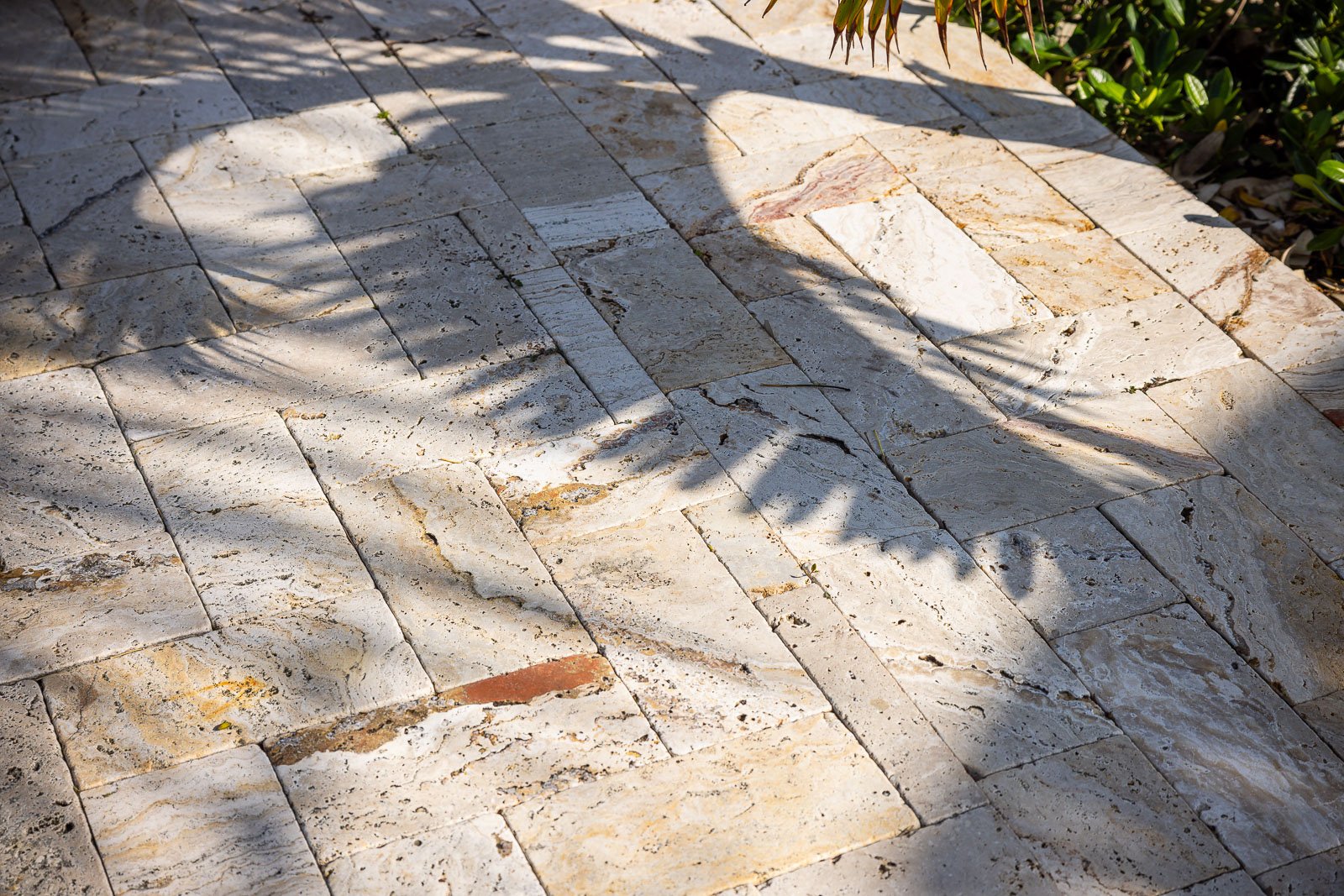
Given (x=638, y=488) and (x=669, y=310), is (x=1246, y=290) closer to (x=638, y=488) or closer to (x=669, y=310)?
(x=669, y=310)

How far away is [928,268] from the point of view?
3719 mm

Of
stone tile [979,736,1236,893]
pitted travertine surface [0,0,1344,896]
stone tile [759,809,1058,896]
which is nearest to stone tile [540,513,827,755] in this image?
pitted travertine surface [0,0,1344,896]

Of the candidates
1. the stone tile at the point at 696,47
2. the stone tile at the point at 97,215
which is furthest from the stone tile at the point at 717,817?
the stone tile at the point at 696,47

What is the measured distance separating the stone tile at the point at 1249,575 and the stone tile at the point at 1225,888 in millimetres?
475

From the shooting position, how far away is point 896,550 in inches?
115

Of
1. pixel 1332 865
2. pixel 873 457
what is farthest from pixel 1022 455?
pixel 1332 865

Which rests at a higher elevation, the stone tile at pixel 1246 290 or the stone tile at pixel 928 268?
the stone tile at pixel 1246 290

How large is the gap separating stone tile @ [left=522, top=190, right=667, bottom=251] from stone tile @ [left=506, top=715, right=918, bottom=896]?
1.75 m

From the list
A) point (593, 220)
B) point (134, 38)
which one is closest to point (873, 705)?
point (593, 220)

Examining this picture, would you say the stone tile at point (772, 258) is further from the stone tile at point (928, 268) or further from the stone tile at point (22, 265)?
the stone tile at point (22, 265)

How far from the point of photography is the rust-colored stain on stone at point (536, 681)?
2.57 meters

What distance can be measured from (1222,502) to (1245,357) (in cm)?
60

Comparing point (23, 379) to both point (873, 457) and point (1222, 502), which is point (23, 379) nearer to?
point (873, 457)

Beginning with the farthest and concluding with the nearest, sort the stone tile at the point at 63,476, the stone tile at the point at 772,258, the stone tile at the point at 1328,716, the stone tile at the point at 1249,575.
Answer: the stone tile at the point at 772,258
the stone tile at the point at 63,476
the stone tile at the point at 1249,575
the stone tile at the point at 1328,716
